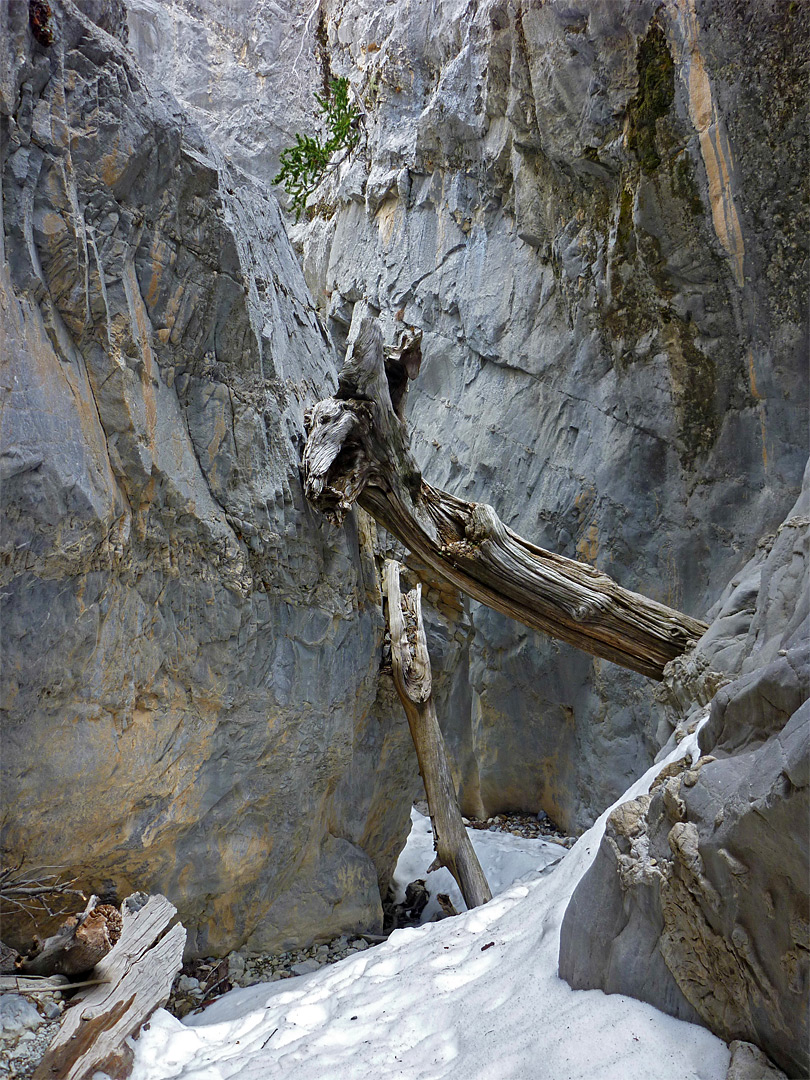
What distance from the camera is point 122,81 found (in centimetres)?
353

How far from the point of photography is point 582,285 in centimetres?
671

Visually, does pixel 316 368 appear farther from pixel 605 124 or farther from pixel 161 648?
pixel 605 124

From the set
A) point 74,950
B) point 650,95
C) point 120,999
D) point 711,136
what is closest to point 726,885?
point 120,999

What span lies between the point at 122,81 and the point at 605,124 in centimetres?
406

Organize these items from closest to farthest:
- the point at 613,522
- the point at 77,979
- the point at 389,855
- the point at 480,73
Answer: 1. the point at 77,979
2. the point at 389,855
3. the point at 613,522
4. the point at 480,73

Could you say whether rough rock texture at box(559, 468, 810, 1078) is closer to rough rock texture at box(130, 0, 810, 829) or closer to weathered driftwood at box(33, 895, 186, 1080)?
weathered driftwood at box(33, 895, 186, 1080)

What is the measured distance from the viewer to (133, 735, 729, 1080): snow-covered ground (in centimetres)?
169

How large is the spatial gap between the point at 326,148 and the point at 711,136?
19.8 ft

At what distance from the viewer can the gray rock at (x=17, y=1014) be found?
253 cm

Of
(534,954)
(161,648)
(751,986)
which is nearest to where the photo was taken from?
(751,986)

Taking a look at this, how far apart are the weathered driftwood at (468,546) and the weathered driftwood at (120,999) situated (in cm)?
271

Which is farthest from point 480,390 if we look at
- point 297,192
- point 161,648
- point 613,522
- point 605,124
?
point 161,648

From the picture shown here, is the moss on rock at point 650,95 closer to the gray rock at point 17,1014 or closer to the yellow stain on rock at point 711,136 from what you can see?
the yellow stain on rock at point 711,136

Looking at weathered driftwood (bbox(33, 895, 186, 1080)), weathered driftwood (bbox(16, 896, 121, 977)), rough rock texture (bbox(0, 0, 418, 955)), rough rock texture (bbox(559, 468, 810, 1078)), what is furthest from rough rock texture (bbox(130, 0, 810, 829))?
rough rock texture (bbox(559, 468, 810, 1078))
